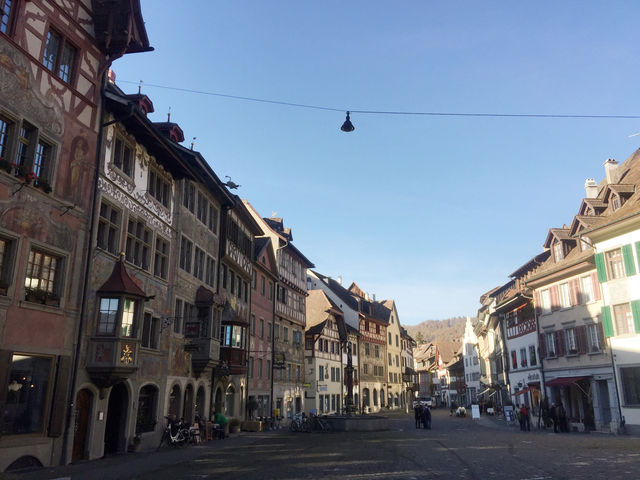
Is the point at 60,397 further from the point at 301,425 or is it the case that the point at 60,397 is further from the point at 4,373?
the point at 301,425

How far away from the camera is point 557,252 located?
3688 centimetres

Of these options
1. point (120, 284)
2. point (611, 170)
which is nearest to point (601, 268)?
point (611, 170)

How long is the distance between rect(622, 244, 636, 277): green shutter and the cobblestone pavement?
982cm

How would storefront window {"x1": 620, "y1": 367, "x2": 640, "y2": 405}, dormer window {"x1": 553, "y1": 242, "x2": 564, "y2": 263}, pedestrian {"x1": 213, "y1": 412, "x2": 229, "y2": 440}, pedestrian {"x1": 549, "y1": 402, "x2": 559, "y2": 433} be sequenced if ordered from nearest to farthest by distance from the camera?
pedestrian {"x1": 213, "y1": 412, "x2": 229, "y2": 440} → storefront window {"x1": 620, "y1": 367, "x2": 640, "y2": 405} → pedestrian {"x1": 549, "y1": 402, "x2": 559, "y2": 433} → dormer window {"x1": 553, "y1": 242, "x2": 564, "y2": 263}

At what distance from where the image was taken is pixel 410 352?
98.7 meters

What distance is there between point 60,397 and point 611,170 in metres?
34.5

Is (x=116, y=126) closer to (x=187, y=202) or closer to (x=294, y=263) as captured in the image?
(x=187, y=202)

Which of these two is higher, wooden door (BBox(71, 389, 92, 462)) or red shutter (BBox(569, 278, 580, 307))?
red shutter (BBox(569, 278, 580, 307))

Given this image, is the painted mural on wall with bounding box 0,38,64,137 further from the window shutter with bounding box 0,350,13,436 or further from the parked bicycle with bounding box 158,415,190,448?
the parked bicycle with bounding box 158,415,190,448

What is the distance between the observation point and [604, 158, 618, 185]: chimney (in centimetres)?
3543

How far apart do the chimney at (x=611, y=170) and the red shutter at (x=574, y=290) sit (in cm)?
726

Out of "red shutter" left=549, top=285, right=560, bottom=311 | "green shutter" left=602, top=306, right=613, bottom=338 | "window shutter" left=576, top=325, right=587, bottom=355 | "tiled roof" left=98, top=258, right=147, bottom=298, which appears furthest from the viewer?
"red shutter" left=549, top=285, right=560, bottom=311

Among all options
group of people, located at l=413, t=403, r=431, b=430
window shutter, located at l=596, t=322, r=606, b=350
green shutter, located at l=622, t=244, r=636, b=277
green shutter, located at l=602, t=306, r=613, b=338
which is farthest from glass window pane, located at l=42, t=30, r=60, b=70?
window shutter, located at l=596, t=322, r=606, b=350

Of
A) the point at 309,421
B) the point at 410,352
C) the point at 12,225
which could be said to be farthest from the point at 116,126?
the point at 410,352
